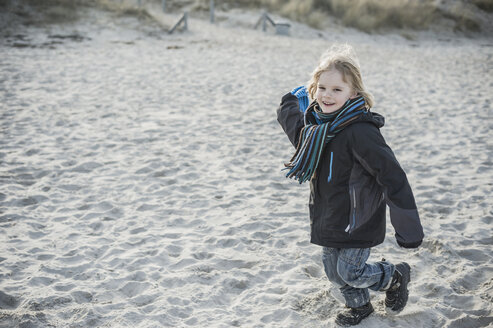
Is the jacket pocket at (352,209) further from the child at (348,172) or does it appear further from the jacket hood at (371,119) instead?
the jacket hood at (371,119)

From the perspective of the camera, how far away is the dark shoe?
2.74 metres

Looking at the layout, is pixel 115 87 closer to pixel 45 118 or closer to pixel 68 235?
pixel 45 118

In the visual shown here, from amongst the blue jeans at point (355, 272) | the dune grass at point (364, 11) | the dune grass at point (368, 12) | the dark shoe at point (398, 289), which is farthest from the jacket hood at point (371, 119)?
the dune grass at point (368, 12)

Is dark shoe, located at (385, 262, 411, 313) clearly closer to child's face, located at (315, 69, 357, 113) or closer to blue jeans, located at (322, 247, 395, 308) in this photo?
blue jeans, located at (322, 247, 395, 308)

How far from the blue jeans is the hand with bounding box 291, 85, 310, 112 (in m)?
0.84

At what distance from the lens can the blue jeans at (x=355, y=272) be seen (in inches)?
97.6

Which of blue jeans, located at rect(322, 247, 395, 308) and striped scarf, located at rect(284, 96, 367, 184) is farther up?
striped scarf, located at rect(284, 96, 367, 184)

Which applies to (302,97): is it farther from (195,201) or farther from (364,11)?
(364,11)

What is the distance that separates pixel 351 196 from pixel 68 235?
8.45 ft

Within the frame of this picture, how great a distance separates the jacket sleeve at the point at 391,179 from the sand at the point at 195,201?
89cm

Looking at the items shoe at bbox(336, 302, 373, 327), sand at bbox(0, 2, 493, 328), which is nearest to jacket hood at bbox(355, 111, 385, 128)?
shoe at bbox(336, 302, 373, 327)

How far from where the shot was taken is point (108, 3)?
1684 cm

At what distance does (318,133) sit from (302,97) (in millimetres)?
380

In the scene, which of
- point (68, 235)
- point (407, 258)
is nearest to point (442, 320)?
point (407, 258)
